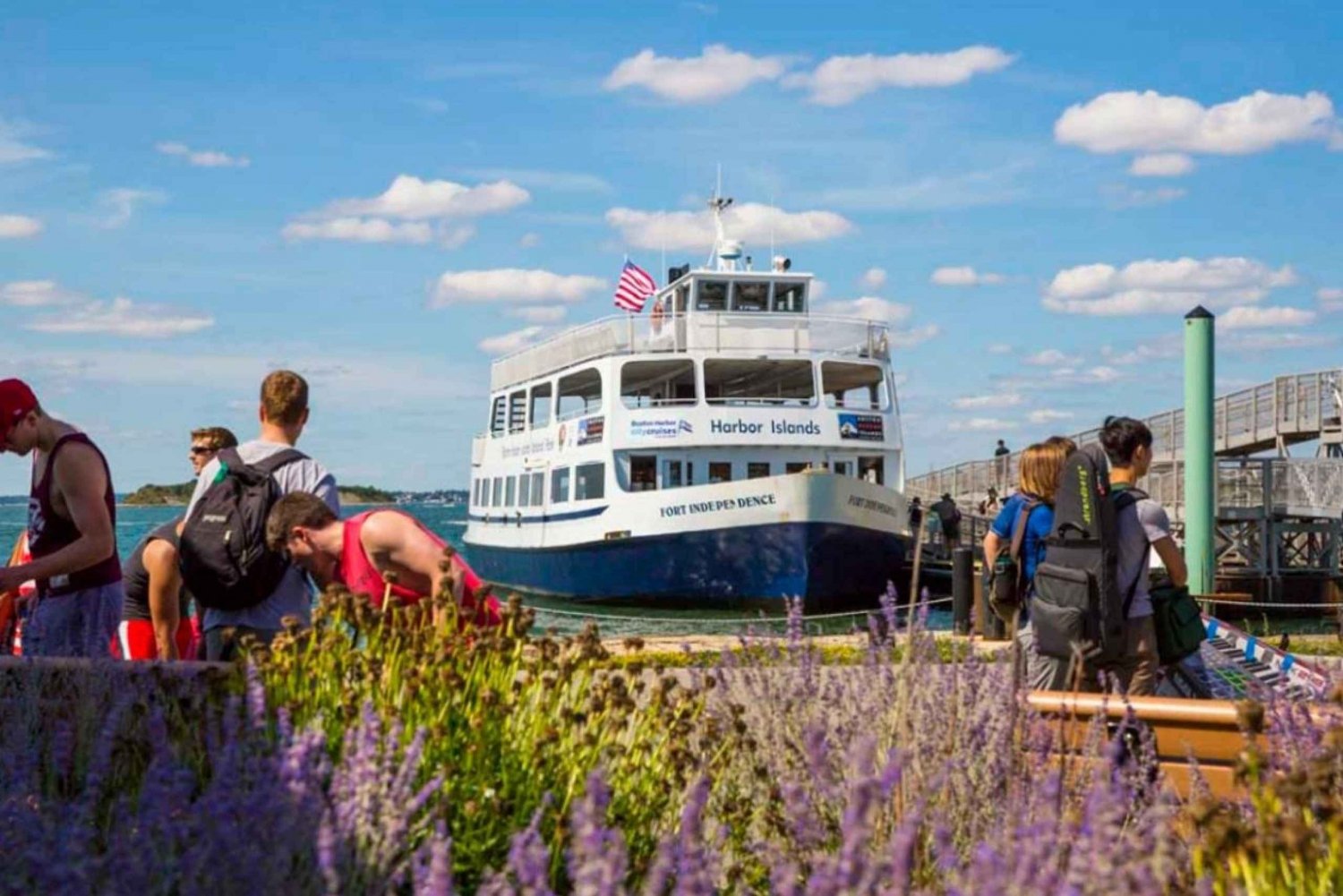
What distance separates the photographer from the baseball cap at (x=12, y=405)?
188 inches

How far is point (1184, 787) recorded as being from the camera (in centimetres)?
391

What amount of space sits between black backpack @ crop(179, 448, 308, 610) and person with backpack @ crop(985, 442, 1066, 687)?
2.28 meters

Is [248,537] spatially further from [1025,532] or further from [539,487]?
[539,487]

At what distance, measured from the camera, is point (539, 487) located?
93.4ft

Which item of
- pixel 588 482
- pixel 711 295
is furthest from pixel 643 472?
pixel 711 295

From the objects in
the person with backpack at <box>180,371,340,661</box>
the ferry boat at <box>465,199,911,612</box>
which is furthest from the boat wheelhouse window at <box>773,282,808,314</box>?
the person with backpack at <box>180,371,340,661</box>

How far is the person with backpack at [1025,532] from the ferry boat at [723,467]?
18.1 meters

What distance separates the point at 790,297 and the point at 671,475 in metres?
4.51

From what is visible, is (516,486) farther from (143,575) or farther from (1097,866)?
(1097,866)

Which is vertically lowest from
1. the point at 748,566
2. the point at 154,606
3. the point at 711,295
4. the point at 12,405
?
the point at 154,606

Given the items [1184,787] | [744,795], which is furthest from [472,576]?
[1184,787]

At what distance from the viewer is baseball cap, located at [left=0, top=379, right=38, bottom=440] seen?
479cm

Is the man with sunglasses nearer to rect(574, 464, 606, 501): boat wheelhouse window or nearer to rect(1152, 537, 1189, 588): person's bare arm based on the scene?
rect(1152, 537, 1189, 588): person's bare arm

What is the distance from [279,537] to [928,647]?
1.61m
